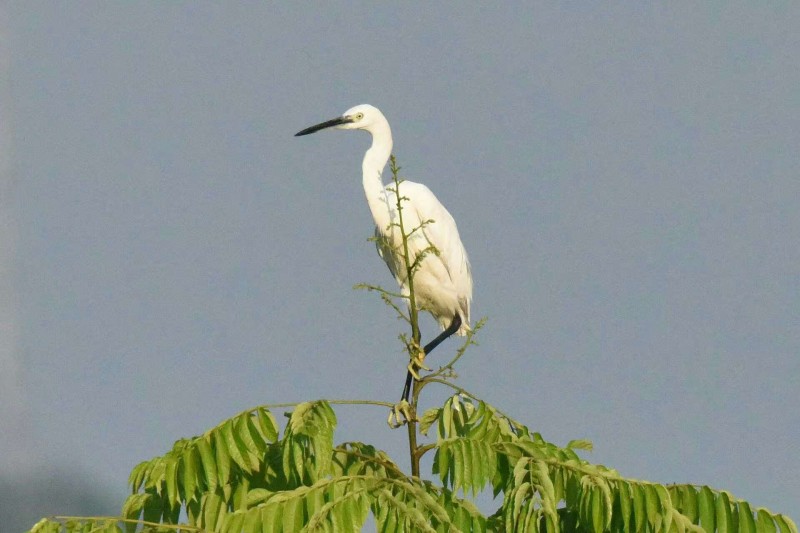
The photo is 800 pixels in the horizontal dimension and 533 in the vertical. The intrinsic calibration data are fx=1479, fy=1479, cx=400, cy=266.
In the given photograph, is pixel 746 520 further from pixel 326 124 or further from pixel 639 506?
pixel 326 124

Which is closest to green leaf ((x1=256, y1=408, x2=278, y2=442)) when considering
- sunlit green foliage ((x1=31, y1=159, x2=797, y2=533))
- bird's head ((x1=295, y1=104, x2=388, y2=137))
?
sunlit green foliage ((x1=31, y1=159, x2=797, y2=533))

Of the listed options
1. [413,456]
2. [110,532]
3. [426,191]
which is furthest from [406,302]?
[110,532]

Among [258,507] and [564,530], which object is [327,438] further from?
[564,530]

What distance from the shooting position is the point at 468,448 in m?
4.68

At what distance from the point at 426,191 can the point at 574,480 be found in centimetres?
493

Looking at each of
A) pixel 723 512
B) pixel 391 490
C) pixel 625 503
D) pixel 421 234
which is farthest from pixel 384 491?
pixel 421 234

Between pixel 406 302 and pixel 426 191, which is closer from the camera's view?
pixel 406 302

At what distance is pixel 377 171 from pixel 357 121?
1.49 feet

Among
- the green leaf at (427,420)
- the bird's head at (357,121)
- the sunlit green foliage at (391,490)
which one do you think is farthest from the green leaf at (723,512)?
the bird's head at (357,121)

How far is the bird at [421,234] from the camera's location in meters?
9.09

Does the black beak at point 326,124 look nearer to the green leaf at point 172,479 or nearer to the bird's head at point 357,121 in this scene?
the bird's head at point 357,121

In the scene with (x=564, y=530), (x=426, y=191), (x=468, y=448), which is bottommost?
(x=564, y=530)

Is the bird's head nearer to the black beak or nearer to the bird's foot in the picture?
the black beak

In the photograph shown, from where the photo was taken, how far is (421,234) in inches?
354
